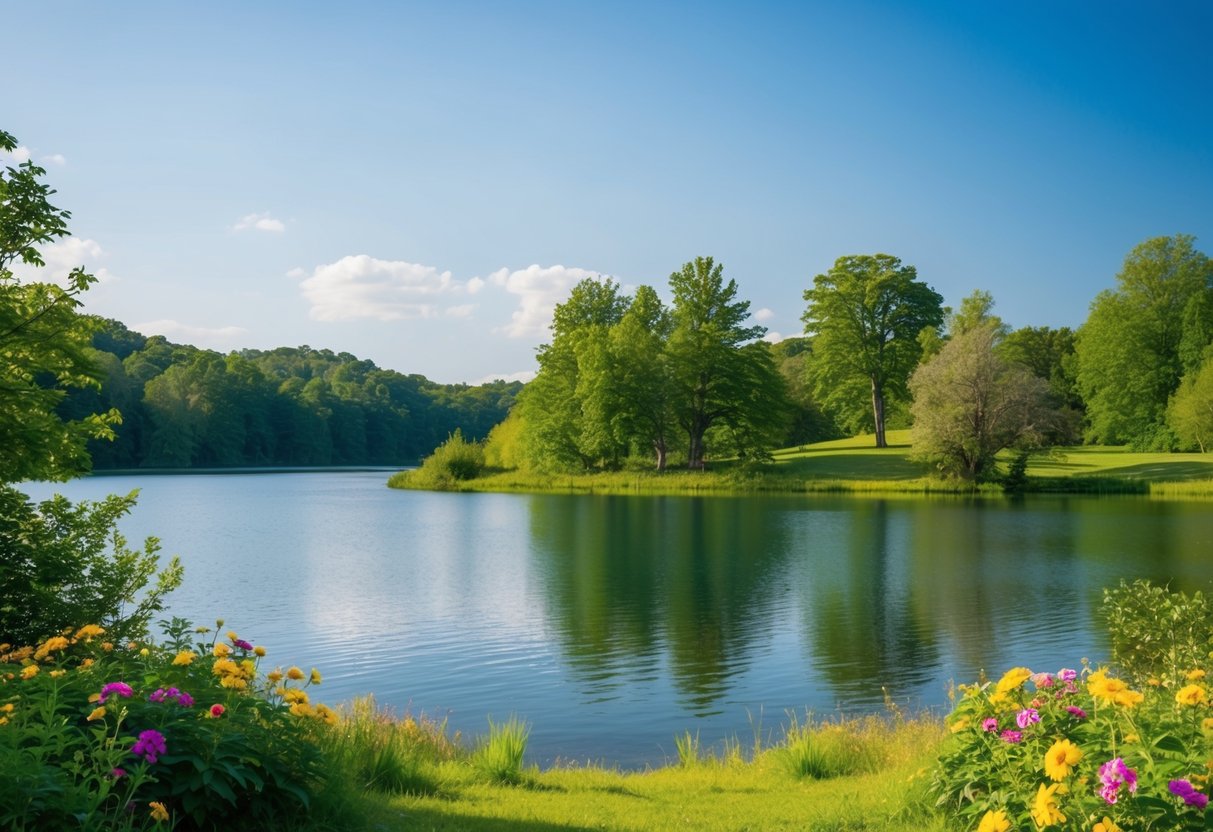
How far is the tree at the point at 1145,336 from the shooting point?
62781 millimetres

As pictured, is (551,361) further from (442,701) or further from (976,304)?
(442,701)

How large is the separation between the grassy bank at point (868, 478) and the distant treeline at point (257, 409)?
44581 mm

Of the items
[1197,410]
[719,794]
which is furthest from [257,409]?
[719,794]

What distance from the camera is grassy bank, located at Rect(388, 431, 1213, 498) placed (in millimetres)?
47594

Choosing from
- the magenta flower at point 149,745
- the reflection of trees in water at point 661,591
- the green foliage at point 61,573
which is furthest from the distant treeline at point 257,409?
the magenta flower at point 149,745

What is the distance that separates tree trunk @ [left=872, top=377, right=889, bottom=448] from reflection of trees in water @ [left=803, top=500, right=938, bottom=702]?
30776 millimetres

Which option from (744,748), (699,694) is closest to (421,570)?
(699,694)

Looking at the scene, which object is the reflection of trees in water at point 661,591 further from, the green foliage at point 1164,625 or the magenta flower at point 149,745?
the magenta flower at point 149,745

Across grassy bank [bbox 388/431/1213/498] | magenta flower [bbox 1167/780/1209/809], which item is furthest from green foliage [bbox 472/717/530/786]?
grassy bank [bbox 388/431/1213/498]

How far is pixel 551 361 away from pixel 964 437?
2612 cm

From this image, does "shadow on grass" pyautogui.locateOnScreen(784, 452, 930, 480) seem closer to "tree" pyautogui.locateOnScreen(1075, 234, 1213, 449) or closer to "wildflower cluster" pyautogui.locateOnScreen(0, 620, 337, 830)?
"tree" pyautogui.locateOnScreen(1075, 234, 1213, 449)

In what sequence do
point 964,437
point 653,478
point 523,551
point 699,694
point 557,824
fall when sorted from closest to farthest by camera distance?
point 557,824 → point 699,694 → point 523,551 → point 964,437 → point 653,478

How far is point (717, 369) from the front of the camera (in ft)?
185

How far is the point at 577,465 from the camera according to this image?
197ft
